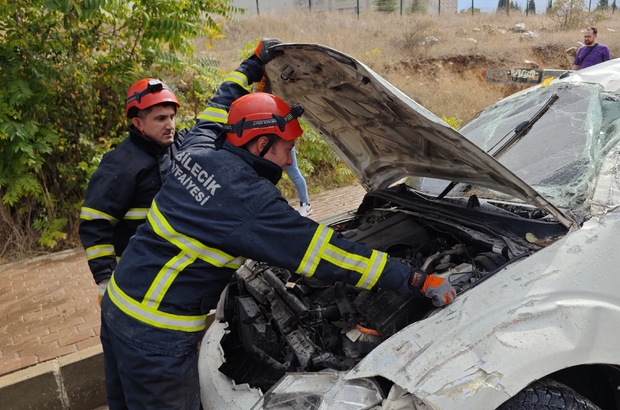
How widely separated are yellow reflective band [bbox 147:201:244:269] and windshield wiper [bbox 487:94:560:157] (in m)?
1.77

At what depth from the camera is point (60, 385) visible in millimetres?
3102

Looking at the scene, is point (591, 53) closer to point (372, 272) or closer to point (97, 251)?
point (372, 272)

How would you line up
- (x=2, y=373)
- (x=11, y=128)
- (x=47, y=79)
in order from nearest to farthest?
(x=2, y=373) < (x=11, y=128) < (x=47, y=79)

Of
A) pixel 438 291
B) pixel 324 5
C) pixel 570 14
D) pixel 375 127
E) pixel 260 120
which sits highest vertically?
pixel 324 5

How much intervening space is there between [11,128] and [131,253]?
3381 millimetres

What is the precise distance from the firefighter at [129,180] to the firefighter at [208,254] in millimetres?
585

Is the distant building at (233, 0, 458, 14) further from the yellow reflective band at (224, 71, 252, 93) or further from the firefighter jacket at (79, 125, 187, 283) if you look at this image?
the firefighter jacket at (79, 125, 187, 283)

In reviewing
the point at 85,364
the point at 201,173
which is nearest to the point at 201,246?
the point at 201,173

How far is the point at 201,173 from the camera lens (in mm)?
1952

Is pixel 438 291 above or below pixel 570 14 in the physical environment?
below

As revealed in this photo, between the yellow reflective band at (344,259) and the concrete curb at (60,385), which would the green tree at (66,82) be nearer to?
the concrete curb at (60,385)

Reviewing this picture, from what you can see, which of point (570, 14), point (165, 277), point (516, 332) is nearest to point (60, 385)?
point (165, 277)

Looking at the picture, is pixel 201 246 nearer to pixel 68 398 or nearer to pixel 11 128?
pixel 68 398

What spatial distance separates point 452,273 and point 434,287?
0.33 meters
